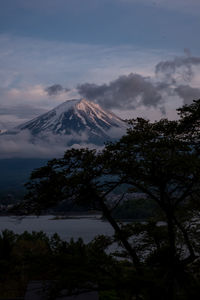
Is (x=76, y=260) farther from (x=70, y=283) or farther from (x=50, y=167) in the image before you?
(x=50, y=167)

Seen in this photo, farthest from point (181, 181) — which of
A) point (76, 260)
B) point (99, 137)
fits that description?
point (99, 137)

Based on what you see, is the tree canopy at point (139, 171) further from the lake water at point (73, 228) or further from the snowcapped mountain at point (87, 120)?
the snowcapped mountain at point (87, 120)

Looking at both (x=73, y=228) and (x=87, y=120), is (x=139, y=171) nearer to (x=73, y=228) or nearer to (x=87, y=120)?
(x=73, y=228)

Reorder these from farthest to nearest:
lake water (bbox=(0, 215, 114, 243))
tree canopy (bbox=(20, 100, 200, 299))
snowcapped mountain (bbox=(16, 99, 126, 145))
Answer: snowcapped mountain (bbox=(16, 99, 126, 145)), lake water (bbox=(0, 215, 114, 243)), tree canopy (bbox=(20, 100, 200, 299))

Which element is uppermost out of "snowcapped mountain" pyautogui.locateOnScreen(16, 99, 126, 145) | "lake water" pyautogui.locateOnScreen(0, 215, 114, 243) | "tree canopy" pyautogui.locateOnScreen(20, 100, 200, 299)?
"snowcapped mountain" pyautogui.locateOnScreen(16, 99, 126, 145)

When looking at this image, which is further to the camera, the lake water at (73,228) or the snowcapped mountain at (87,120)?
the snowcapped mountain at (87,120)

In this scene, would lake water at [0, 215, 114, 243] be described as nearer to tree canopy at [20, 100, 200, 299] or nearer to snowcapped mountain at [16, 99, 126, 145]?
tree canopy at [20, 100, 200, 299]

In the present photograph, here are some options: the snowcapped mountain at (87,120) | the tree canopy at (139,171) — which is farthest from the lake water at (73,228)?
the snowcapped mountain at (87,120)

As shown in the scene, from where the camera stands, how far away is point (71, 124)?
19875cm

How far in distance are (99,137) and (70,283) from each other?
178892mm

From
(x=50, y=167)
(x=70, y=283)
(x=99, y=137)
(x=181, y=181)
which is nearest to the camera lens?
(x=70, y=283)

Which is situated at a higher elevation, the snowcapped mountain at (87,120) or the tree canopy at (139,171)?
the snowcapped mountain at (87,120)

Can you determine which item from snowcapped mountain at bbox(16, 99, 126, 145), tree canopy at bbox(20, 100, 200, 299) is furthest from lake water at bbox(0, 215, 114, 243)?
snowcapped mountain at bbox(16, 99, 126, 145)

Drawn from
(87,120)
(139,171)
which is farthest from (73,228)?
(87,120)
